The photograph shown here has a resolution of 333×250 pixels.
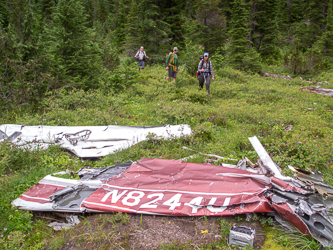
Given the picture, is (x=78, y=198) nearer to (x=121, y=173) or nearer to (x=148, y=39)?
(x=121, y=173)

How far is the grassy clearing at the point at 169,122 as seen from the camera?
3189 mm

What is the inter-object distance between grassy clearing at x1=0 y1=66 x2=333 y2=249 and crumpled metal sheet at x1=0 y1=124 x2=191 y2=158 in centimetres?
25

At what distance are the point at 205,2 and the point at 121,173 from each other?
1630 centimetres

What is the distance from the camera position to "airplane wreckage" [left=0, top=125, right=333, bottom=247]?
8.84 feet

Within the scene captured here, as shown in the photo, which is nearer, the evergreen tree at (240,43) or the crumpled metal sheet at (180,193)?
the crumpled metal sheet at (180,193)

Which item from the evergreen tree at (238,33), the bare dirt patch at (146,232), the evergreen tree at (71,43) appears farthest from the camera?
the evergreen tree at (238,33)

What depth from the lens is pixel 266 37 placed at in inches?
801

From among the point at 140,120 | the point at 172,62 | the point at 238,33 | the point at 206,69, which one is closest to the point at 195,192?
the point at 140,120

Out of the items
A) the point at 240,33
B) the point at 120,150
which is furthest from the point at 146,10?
the point at 120,150

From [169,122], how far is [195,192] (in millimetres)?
3232

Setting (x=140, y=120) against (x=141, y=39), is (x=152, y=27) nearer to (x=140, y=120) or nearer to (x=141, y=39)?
(x=141, y=39)

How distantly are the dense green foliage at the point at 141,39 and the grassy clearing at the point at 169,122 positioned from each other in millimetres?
1331

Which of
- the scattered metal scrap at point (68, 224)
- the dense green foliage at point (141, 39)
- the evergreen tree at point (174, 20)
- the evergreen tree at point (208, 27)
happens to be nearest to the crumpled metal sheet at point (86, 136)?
the scattered metal scrap at point (68, 224)

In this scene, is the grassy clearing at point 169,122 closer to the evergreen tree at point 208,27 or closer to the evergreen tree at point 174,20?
the evergreen tree at point 208,27
